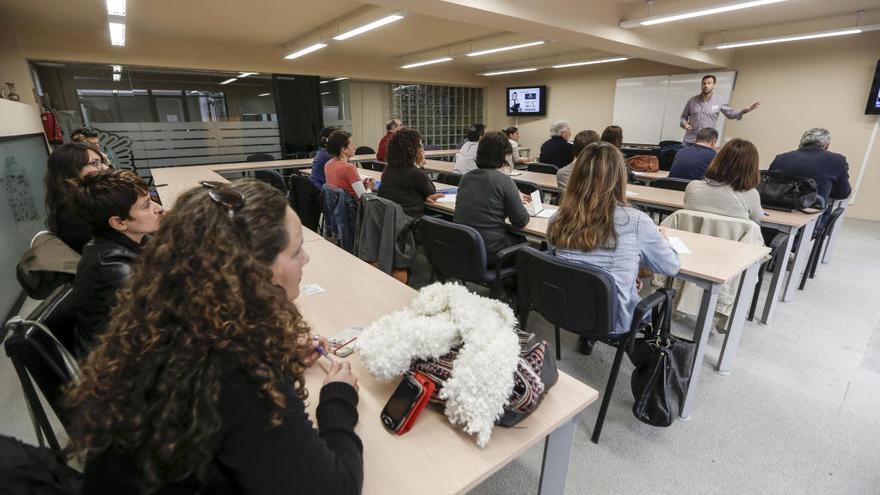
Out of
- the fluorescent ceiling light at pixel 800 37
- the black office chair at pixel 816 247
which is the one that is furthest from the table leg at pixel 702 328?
the fluorescent ceiling light at pixel 800 37

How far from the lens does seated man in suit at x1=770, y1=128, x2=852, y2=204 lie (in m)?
3.24

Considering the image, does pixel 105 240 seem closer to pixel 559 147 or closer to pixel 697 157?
pixel 697 157

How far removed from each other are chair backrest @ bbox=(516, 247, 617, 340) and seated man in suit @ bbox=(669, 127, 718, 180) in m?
2.92

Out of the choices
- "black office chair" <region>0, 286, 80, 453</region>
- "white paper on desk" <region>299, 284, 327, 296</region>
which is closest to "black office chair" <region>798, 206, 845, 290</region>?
"white paper on desk" <region>299, 284, 327, 296</region>

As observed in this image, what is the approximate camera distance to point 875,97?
540 cm


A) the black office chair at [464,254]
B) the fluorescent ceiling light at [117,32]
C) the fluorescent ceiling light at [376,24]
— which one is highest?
the fluorescent ceiling light at [376,24]

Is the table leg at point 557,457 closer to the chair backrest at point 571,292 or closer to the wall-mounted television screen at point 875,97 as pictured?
the chair backrest at point 571,292

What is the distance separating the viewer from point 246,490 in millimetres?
600

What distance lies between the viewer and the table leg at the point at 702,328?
1728mm

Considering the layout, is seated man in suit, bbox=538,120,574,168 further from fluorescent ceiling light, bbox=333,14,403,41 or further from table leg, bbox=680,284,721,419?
table leg, bbox=680,284,721,419

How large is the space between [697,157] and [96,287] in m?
4.56

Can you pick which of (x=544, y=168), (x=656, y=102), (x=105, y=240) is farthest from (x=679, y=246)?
(x=656, y=102)

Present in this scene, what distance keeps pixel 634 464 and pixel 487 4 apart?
12.6 feet

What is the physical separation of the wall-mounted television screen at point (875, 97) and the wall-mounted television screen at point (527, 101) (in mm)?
5328
